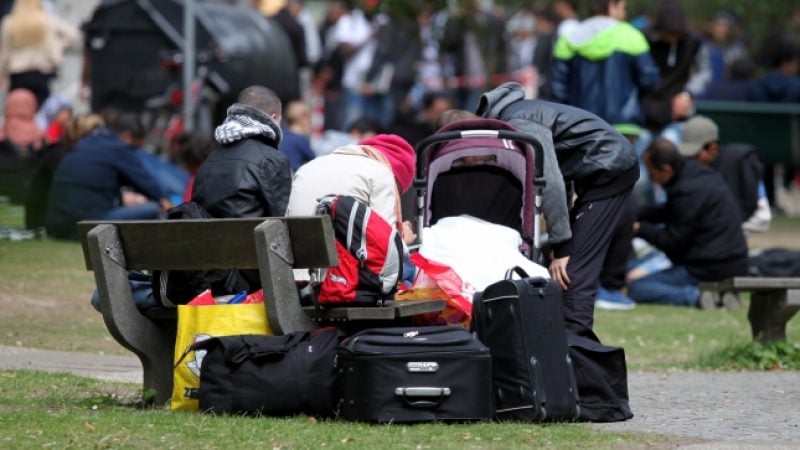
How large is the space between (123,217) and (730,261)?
17.1 feet

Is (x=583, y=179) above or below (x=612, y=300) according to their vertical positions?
above

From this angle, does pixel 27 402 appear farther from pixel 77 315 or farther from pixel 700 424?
pixel 77 315

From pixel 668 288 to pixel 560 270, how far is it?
6.09 meters

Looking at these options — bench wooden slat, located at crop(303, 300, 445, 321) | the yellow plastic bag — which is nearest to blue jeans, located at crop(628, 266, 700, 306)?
bench wooden slat, located at crop(303, 300, 445, 321)

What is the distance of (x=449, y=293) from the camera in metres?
8.63

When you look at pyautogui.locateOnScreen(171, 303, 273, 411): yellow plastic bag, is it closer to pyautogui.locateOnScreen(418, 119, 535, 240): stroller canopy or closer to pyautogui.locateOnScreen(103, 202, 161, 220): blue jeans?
pyautogui.locateOnScreen(418, 119, 535, 240): stroller canopy

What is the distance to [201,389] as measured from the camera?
8.06 meters

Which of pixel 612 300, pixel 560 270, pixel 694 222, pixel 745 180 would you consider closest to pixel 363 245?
pixel 560 270

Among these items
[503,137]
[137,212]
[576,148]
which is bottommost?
[137,212]

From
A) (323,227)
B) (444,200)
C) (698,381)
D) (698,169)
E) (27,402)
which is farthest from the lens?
(698,169)

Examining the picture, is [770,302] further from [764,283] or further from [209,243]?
[209,243]

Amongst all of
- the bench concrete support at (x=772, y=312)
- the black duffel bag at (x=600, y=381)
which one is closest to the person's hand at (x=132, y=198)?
the bench concrete support at (x=772, y=312)

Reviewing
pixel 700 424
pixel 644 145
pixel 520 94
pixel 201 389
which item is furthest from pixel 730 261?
pixel 201 389

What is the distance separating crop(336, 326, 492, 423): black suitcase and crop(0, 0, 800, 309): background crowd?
8.57 ft
